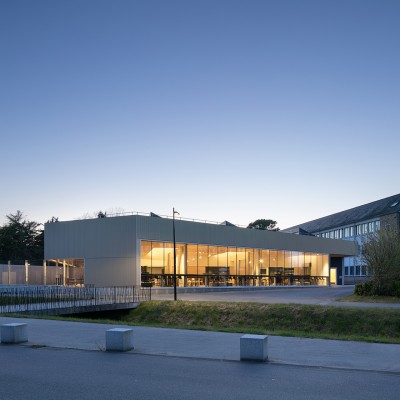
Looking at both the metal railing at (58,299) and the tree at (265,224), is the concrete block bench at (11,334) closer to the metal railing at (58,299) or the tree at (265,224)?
the metal railing at (58,299)

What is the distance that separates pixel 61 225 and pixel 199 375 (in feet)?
120

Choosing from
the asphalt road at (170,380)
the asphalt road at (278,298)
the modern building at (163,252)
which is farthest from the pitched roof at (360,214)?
the asphalt road at (170,380)

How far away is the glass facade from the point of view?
42750 mm

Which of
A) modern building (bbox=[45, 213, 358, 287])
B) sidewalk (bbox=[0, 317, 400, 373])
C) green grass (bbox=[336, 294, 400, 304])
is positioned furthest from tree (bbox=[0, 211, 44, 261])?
sidewalk (bbox=[0, 317, 400, 373])

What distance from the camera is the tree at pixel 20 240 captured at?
3027 inches

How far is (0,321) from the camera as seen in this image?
20078 millimetres

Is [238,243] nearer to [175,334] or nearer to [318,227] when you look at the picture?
[175,334]

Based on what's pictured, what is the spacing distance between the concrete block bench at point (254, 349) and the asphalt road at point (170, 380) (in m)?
0.27

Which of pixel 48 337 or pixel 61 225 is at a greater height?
pixel 61 225

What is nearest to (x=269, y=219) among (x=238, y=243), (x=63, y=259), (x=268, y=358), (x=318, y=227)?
(x=318, y=227)

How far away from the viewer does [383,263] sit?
3216cm

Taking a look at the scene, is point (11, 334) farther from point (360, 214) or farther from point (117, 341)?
point (360, 214)

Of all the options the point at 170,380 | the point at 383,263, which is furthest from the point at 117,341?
the point at 383,263

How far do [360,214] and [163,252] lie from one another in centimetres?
5029
